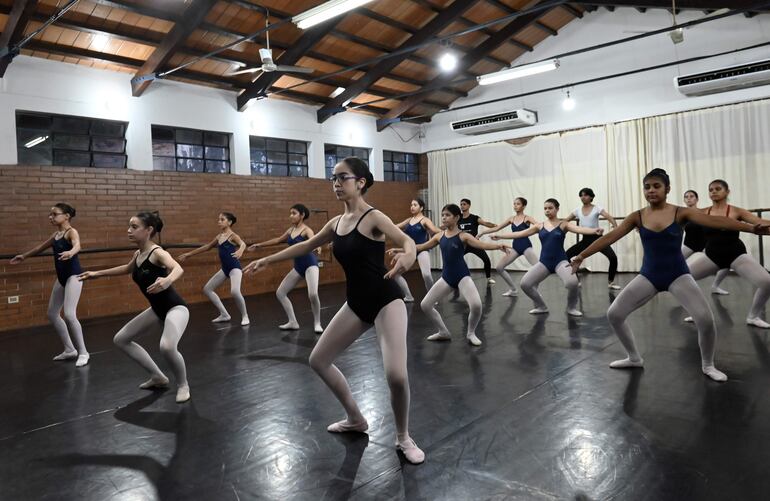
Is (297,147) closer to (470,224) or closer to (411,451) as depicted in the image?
(470,224)

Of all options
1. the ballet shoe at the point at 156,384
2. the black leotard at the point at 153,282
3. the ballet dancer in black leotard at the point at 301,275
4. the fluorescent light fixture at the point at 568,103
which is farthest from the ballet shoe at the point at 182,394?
the fluorescent light fixture at the point at 568,103

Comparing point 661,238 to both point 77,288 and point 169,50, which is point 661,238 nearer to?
point 77,288

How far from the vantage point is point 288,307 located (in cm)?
584

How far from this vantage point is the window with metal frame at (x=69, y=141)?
716cm

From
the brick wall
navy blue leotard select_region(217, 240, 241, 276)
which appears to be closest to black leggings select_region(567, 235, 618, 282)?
navy blue leotard select_region(217, 240, 241, 276)

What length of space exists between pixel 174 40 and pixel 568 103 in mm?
7637

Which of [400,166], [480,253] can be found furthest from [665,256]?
[400,166]

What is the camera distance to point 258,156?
32.8 ft

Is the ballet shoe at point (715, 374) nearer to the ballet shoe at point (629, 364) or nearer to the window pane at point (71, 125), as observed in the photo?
the ballet shoe at point (629, 364)

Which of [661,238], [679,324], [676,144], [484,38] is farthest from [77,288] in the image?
[676,144]

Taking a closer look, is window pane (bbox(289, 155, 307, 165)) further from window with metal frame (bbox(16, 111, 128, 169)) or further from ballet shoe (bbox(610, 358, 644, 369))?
ballet shoe (bbox(610, 358, 644, 369))

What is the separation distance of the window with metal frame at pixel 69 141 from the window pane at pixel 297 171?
11.0ft

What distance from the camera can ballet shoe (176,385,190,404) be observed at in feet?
11.4

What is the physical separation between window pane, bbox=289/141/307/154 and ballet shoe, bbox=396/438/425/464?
29.2 feet
